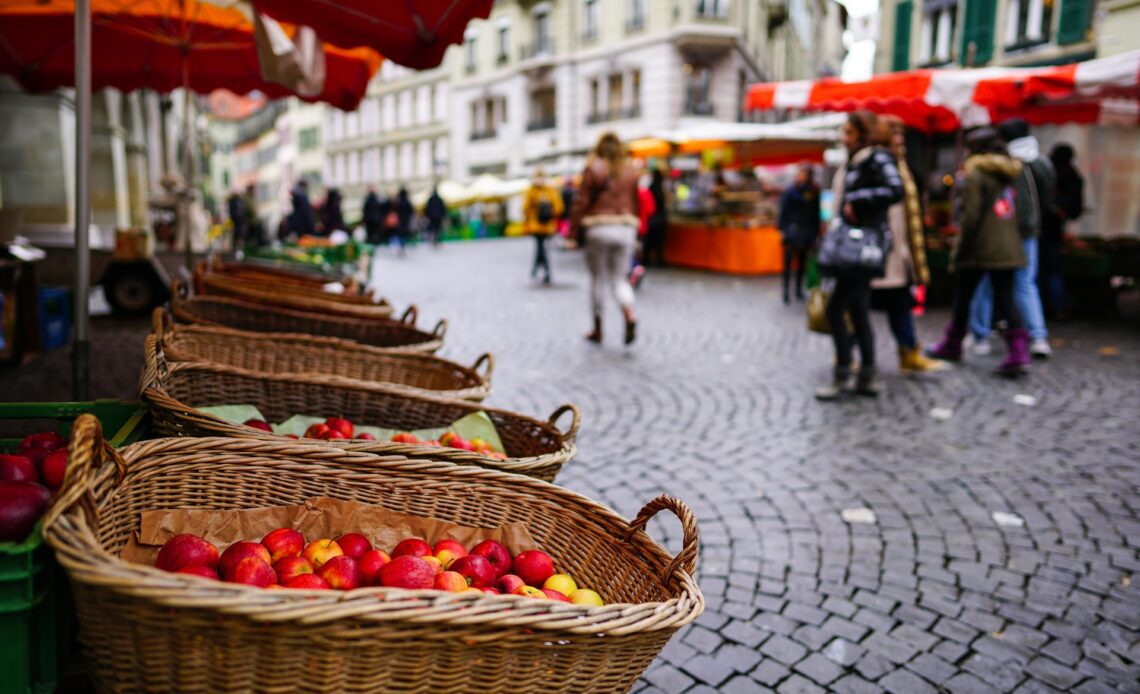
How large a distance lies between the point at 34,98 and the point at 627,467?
406 inches

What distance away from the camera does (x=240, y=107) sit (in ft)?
253

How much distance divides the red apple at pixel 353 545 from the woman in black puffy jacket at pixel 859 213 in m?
4.66

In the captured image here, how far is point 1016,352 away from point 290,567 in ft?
20.9

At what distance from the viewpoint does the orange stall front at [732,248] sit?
50.7 feet

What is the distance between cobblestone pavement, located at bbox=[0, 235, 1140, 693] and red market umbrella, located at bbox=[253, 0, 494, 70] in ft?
7.42

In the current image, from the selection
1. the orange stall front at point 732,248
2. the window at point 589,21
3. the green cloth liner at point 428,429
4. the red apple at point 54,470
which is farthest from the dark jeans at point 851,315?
the window at point 589,21

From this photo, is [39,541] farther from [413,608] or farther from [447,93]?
[447,93]

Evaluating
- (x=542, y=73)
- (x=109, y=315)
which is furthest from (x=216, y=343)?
(x=542, y=73)

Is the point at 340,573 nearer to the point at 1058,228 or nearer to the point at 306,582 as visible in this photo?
the point at 306,582

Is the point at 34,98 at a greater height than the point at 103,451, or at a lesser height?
greater

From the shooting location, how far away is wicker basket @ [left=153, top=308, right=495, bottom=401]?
3291 millimetres

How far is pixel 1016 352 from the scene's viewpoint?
6551 millimetres

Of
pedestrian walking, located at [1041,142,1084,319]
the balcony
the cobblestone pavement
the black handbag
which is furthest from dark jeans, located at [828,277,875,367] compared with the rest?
the balcony

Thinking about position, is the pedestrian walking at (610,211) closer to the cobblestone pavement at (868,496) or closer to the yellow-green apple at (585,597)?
the cobblestone pavement at (868,496)
